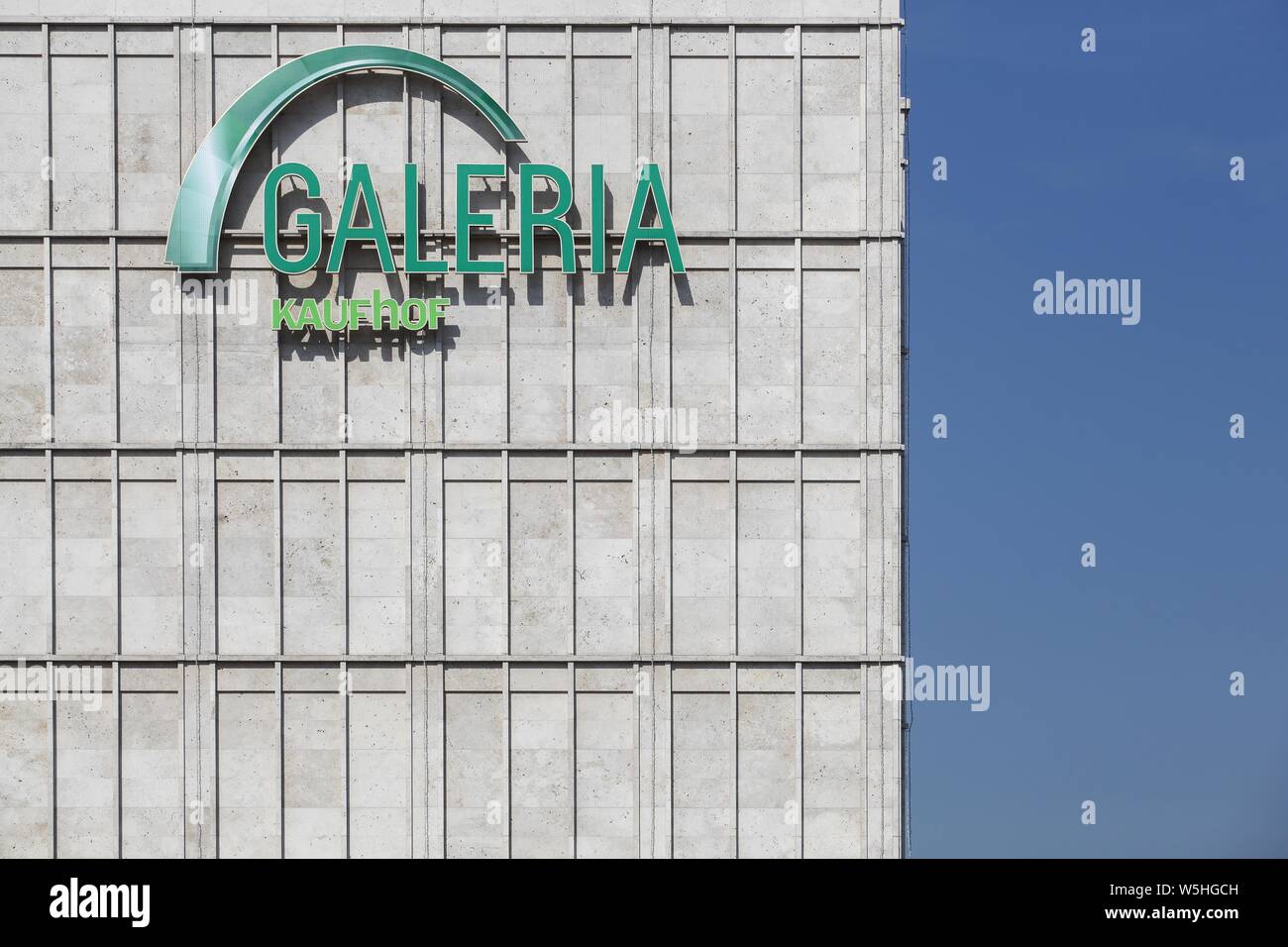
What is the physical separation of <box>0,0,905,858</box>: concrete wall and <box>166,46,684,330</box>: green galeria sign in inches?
21.3

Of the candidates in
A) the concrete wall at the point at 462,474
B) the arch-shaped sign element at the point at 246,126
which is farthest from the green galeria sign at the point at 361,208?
the concrete wall at the point at 462,474

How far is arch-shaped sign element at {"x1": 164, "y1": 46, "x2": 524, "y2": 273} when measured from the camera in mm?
43344

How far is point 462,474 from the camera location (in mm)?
43406

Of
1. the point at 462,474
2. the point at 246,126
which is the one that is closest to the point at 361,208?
the point at 246,126

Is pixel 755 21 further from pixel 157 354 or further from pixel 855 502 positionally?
pixel 157 354

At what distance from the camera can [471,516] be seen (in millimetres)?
43375

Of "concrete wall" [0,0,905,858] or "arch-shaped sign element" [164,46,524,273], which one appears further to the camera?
"arch-shaped sign element" [164,46,524,273]

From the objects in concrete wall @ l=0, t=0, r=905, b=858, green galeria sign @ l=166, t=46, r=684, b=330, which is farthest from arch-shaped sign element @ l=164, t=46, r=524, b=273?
concrete wall @ l=0, t=0, r=905, b=858

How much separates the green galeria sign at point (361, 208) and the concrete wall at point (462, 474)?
54cm

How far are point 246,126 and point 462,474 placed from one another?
10.8 m

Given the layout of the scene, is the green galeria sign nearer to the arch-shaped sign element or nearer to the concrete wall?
the arch-shaped sign element

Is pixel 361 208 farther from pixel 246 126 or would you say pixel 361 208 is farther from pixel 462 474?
pixel 462 474

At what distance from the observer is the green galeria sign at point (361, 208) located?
142 ft
